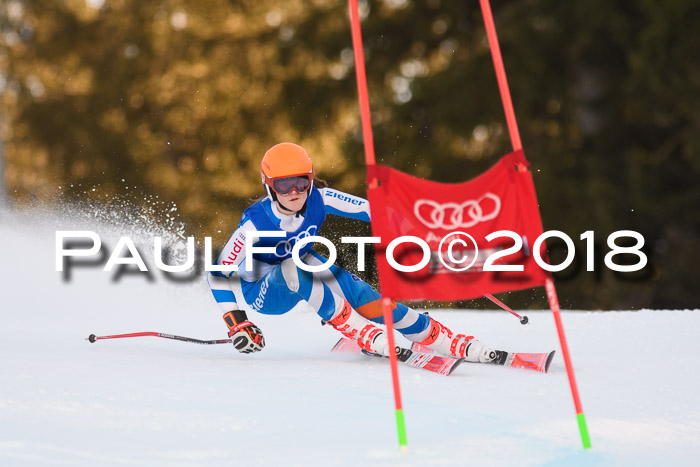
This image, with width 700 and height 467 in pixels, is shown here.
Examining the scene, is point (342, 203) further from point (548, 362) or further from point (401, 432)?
point (401, 432)

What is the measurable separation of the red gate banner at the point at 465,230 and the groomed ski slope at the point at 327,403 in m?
0.56

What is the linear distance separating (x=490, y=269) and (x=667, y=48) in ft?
27.4

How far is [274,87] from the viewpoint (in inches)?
584

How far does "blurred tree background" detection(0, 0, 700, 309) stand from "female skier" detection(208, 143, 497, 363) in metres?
6.81

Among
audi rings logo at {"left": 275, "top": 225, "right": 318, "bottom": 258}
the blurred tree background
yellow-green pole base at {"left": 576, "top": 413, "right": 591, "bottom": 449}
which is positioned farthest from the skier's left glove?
the blurred tree background

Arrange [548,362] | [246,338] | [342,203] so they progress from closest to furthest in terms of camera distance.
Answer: [548,362] → [246,338] → [342,203]

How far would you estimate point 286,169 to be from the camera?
4805 millimetres

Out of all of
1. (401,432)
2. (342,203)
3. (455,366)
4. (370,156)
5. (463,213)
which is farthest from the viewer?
(342,203)

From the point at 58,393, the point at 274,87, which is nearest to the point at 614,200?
the point at 274,87

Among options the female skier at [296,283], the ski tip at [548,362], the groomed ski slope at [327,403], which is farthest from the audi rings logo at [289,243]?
the ski tip at [548,362]

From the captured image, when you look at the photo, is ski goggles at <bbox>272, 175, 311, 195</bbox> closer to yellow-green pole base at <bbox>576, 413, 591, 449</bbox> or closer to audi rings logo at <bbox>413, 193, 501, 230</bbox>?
audi rings logo at <bbox>413, 193, 501, 230</bbox>

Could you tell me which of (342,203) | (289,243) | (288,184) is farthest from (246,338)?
(342,203)

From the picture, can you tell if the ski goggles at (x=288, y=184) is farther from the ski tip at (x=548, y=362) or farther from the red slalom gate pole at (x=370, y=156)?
the ski tip at (x=548, y=362)

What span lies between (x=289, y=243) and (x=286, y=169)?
45cm
